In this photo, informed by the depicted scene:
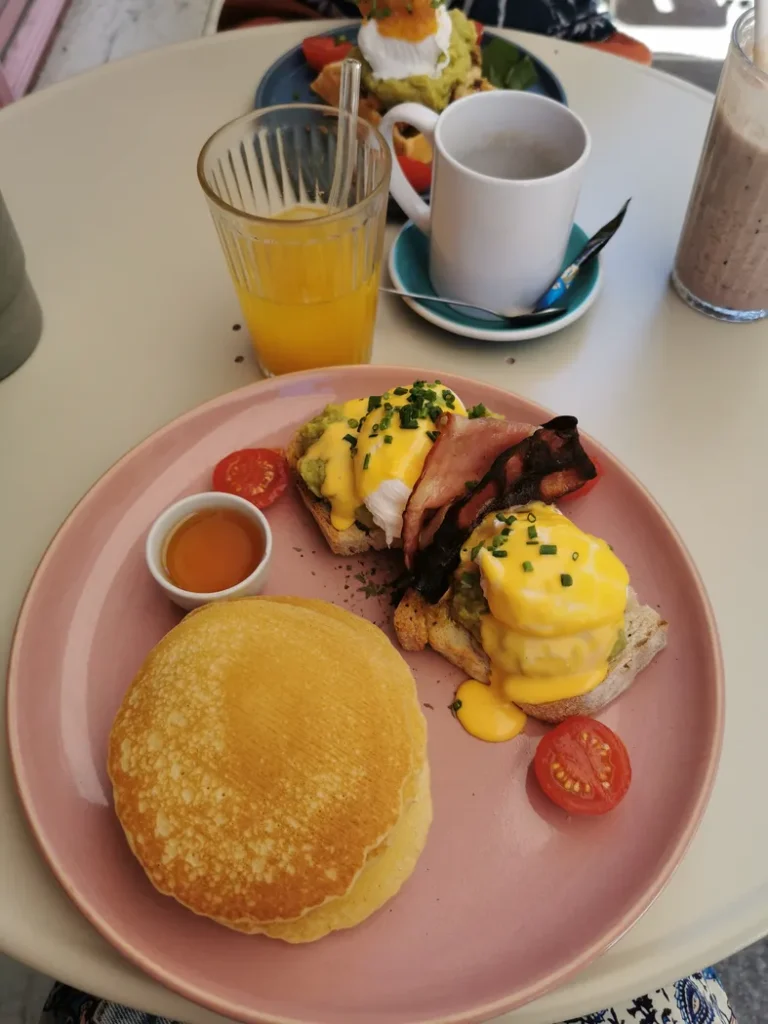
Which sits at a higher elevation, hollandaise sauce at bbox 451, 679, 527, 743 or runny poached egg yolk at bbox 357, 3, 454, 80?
runny poached egg yolk at bbox 357, 3, 454, 80

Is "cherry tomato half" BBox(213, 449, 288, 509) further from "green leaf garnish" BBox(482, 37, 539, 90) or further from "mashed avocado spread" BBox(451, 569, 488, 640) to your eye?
"green leaf garnish" BBox(482, 37, 539, 90)

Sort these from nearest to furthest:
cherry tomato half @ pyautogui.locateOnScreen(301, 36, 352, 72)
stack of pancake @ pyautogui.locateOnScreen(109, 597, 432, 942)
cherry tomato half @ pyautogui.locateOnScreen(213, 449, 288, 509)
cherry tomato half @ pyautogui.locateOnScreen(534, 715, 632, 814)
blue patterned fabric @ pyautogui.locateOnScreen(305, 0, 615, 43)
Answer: stack of pancake @ pyautogui.locateOnScreen(109, 597, 432, 942)
cherry tomato half @ pyautogui.locateOnScreen(534, 715, 632, 814)
cherry tomato half @ pyautogui.locateOnScreen(213, 449, 288, 509)
cherry tomato half @ pyautogui.locateOnScreen(301, 36, 352, 72)
blue patterned fabric @ pyautogui.locateOnScreen(305, 0, 615, 43)

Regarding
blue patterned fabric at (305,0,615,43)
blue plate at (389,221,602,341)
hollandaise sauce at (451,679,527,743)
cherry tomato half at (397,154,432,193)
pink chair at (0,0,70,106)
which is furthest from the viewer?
pink chair at (0,0,70,106)

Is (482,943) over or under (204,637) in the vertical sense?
under

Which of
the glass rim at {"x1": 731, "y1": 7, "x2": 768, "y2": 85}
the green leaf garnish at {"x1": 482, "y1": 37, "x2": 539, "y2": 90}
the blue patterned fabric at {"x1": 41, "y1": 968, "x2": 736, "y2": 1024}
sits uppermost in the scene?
the glass rim at {"x1": 731, "y1": 7, "x2": 768, "y2": 85}

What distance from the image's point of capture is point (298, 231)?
4.50ft

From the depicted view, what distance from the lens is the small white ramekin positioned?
1.26m

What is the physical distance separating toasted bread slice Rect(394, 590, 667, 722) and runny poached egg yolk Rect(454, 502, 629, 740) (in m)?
0.02

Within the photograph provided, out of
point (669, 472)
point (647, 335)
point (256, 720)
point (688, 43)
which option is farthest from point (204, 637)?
point (688, 43)

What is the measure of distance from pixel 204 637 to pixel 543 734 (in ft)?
1.77

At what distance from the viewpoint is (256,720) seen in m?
1.04

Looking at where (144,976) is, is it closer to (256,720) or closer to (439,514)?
(256,720)

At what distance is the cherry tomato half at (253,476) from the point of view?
4.66ft

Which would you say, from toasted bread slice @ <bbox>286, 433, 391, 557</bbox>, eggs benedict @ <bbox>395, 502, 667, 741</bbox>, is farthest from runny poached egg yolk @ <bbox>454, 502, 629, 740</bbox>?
toasted bread slice @ <bbox>286, 433, 391, 557</bbox>
